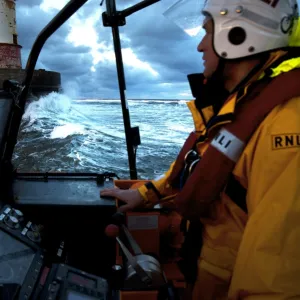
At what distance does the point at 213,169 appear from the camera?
1.27 m

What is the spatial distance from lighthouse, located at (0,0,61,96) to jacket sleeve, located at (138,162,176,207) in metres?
27.8

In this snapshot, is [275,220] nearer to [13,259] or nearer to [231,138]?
[231,138]

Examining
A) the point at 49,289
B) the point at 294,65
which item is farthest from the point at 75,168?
the point at 294,65

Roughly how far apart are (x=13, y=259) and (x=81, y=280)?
0.97ft

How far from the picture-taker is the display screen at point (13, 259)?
1439mm

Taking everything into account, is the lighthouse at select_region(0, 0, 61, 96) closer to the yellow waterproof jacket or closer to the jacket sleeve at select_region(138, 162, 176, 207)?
the jacket sleeve at select_region(138, 162, 176, 207)

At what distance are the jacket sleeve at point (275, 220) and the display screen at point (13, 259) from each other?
0.84m

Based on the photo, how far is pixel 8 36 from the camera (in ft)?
97.7

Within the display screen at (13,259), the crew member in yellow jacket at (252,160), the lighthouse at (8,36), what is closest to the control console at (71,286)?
the display screen at (13,259)

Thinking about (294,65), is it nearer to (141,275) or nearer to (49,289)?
(141,275)

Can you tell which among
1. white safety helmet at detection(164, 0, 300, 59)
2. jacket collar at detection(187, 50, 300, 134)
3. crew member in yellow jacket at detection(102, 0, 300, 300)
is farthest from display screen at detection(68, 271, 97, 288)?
white safety helmet at detection(164, 0, 300, 59)

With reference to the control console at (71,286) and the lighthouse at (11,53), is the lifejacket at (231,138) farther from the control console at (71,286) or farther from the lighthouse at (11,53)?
the lighthouse at (11,53)

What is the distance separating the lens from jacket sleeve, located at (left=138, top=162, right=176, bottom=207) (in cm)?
191

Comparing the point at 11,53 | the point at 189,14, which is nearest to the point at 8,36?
the point at 11,53
